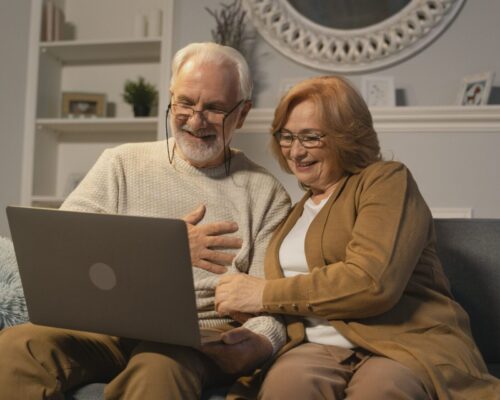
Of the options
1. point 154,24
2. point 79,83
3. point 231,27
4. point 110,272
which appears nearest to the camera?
point 110,272

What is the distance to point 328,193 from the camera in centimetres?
160

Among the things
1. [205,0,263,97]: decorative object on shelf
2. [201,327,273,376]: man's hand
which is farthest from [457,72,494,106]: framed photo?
[201,327,273,376]: man's hand

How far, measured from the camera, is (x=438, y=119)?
2.66 metres

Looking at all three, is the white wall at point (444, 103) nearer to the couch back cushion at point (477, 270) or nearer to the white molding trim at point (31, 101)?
the couch back cushion at point (477, 270)

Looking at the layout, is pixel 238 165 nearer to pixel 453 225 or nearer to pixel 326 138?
pixel 326 138

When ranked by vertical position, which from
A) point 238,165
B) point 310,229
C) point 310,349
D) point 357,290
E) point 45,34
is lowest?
point 310,349

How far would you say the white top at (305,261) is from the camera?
1.42m

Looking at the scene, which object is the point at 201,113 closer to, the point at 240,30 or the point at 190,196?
the point at 190,196

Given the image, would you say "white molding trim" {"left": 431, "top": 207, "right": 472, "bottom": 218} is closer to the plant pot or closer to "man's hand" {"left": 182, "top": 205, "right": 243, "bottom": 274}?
"man's hand" {"left": 182, "top": 205, "right": 243, "bottom": 274}

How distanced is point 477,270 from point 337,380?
2.35ft

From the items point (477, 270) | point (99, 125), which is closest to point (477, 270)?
point (477, 270)

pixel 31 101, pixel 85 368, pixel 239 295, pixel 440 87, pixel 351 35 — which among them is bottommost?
pixel 85 368

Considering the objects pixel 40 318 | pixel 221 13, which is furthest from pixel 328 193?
pixel 221 13

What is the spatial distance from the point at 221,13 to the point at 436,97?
1050 millimetres
